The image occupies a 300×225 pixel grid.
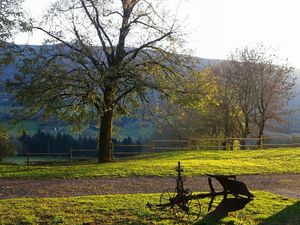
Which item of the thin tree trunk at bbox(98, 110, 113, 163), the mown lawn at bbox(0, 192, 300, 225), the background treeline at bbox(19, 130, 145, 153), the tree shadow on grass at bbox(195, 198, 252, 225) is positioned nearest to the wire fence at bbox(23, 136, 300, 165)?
the thin tree trunk at bbox(98, 110, 113, 163)

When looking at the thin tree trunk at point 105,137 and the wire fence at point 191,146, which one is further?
the wire fence at point 191,146

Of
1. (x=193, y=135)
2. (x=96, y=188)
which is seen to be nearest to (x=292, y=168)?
(x=96, y=188)

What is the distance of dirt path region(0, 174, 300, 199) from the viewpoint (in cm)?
1513

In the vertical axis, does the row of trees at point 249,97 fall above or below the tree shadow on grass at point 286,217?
above

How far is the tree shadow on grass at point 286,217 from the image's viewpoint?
35.0 ft

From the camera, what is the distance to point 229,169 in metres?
21.2

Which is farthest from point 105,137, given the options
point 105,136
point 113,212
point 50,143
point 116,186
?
point 50,143

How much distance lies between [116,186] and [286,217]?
7102mm

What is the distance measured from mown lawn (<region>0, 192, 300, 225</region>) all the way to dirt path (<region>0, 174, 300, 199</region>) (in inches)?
72.4

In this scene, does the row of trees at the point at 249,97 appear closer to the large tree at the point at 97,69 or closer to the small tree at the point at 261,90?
the small tree at the point at 261,90

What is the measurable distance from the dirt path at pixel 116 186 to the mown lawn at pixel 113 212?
184cm

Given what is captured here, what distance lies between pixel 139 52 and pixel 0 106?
110m

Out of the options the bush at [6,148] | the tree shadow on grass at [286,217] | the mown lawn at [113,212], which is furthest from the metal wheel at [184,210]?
the bush at [6,148]

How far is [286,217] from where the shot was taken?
11148 millimetres
